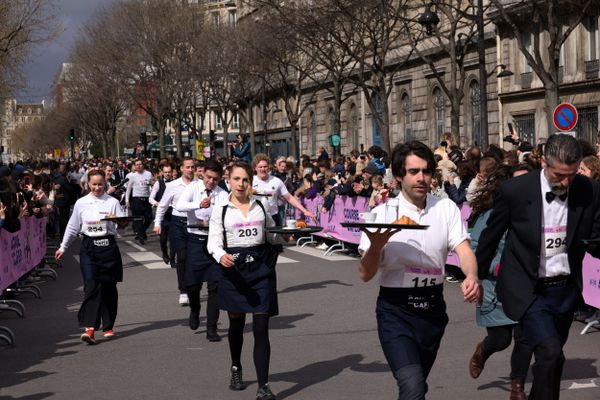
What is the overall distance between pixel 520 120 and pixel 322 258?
22.7 metres

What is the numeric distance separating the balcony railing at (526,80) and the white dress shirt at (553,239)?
34943 mm

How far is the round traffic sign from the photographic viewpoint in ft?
62.2

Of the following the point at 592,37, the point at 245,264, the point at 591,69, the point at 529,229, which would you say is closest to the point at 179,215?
the point at 245,264

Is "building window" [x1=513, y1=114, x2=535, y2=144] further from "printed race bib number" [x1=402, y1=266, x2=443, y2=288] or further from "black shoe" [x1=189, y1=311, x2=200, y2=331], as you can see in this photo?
"printed race bib number" [x1=402, y1=266, x2=443, y2=288]

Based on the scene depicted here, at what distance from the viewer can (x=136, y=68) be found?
56906 millimetres

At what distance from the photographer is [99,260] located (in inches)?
441

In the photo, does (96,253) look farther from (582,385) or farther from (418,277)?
(418,277)

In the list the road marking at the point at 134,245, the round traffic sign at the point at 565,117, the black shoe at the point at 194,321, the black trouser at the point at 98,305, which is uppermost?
the round traffic sign at the point at 565,117

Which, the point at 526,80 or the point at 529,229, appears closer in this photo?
the point at 529,229

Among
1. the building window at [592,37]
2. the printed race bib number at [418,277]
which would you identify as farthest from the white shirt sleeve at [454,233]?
the building window at [592,37]

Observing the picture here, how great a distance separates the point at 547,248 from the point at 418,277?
0.70 m

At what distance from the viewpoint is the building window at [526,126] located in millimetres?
40188

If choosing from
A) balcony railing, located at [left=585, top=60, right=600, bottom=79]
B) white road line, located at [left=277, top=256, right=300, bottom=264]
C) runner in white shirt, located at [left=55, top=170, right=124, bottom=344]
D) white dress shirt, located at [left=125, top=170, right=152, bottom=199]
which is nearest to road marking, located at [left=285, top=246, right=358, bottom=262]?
white road line, located at [left=277, top=256, right=300, bottom=264]

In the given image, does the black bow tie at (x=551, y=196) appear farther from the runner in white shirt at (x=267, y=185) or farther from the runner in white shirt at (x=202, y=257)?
the runner in white shirt at (x=267, y=185)
